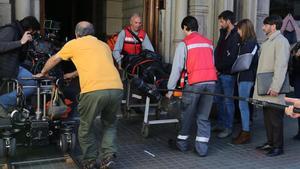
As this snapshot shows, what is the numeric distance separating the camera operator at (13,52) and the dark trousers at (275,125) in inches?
117

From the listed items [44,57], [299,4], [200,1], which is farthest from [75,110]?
[299,4]

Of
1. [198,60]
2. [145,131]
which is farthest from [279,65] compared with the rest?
[145,131]

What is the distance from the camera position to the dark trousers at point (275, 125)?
18.9ft

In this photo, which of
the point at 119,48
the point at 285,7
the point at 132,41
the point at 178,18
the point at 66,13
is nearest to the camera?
the point at 119,48

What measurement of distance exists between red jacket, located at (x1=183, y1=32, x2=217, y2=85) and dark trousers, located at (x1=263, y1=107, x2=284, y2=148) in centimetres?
90

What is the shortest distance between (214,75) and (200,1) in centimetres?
292

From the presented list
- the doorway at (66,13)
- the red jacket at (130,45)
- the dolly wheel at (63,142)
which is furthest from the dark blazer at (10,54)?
the doorway at (66,13)

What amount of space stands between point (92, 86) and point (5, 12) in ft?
8.17

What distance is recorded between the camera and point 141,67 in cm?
668

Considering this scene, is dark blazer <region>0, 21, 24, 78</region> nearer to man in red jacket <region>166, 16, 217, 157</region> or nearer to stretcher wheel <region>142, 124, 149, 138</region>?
man in red jacket <region>166, 16, 217, 157</region>

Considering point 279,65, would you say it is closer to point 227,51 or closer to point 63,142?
point 227,51

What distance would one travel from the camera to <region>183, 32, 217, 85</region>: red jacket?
5.60 meters

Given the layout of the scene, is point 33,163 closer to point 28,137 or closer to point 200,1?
point 28,137

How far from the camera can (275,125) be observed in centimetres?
578
